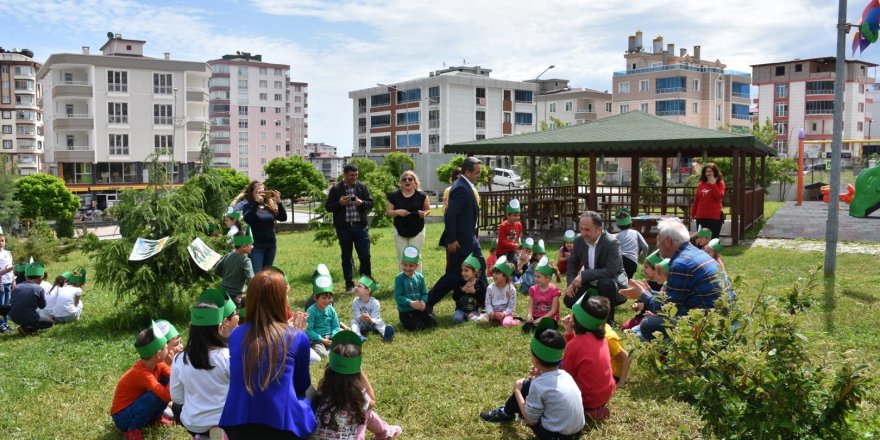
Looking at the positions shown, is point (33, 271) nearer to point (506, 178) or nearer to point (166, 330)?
point (166, 330)

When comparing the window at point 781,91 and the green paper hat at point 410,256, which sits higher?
the window at point 781,91

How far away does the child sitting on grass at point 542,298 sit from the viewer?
771 centimetres

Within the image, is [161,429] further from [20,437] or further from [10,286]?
[10,286]

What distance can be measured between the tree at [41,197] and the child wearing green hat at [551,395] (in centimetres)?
3838

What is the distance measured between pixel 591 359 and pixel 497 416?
30.9 inches

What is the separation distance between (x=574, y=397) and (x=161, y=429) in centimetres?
289

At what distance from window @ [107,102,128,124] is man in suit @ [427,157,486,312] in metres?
52.7

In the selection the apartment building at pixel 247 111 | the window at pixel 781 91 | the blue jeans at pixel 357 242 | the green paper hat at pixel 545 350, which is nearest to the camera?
the green paper hat at pixel 545 350

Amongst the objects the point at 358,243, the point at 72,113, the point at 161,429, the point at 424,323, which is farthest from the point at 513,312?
the point at 72,113

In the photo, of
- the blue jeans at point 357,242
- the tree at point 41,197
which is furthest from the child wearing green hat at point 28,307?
the tree at point 41,197

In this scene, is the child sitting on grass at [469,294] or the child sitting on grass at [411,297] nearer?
the child sitting on grass at [411,297]

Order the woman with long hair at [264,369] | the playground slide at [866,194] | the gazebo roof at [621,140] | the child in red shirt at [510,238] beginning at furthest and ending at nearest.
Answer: the playground slide at [866,194], the gazebo roof at [621,140], the child in red shirt at [510,238], the woman with long hair at [264,369]

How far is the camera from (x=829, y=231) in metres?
11.1

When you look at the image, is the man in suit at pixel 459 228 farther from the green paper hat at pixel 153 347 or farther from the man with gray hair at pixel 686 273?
the green paper hat at pixel 153 347
